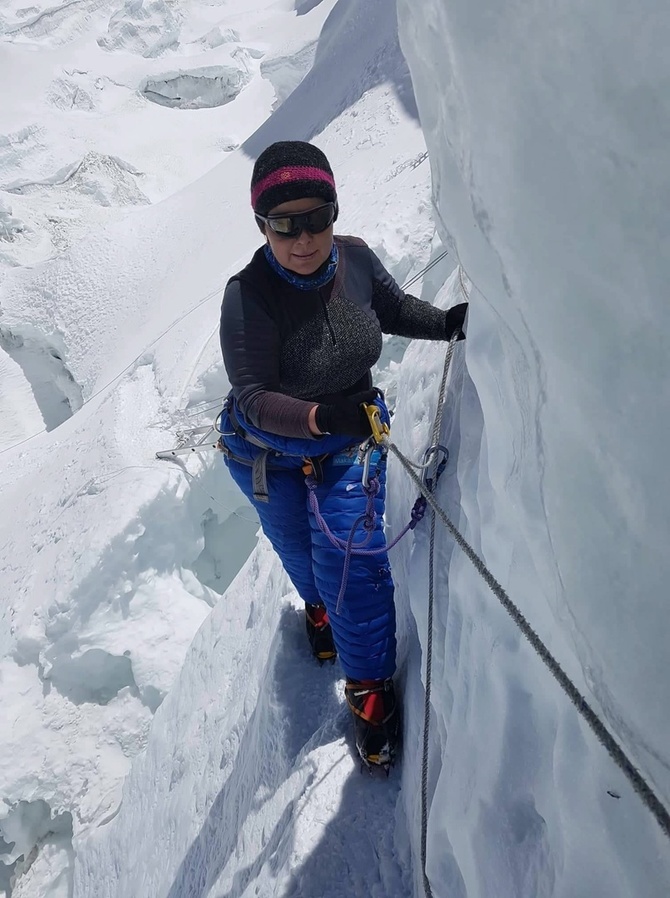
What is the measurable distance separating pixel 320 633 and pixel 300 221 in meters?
1.33

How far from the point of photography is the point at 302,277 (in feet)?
4.81

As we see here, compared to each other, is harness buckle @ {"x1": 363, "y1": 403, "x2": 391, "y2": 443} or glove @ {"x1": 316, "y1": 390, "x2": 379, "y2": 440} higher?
glove @ {"x1": 316, "y1": 390, "x2": 379, "y2": 440}

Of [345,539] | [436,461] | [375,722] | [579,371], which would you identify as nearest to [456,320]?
[436,461]

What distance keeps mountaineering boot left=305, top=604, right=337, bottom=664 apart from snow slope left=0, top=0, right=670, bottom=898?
0.21 feet

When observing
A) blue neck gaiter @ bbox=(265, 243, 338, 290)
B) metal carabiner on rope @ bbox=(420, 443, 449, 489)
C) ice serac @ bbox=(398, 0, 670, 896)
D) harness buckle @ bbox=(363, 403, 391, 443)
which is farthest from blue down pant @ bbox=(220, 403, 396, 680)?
ice serac @ bbox=(398, 0, 670, 896)

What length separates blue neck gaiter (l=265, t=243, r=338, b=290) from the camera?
1.47 m

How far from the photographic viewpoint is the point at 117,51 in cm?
2159

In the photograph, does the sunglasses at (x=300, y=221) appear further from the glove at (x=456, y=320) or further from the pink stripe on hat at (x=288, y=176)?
the glove at (x=456, y=320)

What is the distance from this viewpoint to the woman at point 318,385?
1.38 metres

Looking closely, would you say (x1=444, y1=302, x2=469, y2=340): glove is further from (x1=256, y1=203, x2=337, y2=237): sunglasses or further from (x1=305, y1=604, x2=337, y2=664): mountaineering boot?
(x1=305, y1=604, x2=337, y2=664): mountaineering boot

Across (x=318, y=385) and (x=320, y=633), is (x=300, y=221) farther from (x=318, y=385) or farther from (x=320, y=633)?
(x=320, y=633)

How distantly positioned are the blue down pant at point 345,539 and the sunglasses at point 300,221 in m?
0.47

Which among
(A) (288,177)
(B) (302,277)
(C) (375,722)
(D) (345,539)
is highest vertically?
(A) (288,177)

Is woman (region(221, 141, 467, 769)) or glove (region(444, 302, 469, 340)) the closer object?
woman (region(221, 141, 467, 769))
